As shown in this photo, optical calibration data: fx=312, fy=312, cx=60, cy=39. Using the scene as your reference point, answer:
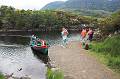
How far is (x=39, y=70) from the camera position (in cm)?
3512

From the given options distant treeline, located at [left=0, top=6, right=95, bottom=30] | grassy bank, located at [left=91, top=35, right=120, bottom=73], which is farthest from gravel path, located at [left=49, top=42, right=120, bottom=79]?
distant treeline, located at [left=0, top=6, right=95, bottom=30]

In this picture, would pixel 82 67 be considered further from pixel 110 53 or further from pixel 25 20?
pixel 25 20

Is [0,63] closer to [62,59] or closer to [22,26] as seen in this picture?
[62,59]

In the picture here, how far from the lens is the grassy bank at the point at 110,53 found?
95.2 ft

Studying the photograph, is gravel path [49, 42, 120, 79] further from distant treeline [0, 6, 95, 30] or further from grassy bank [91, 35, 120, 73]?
distant treeline [0, 6, 95, 30]

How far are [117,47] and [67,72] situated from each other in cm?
775

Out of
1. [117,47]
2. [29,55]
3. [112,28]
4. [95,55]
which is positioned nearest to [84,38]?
[112,28]

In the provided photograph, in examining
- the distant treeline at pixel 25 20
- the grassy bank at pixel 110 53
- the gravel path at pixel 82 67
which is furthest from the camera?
the distant treeline at pixel 25 20

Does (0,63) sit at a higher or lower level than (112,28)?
lower

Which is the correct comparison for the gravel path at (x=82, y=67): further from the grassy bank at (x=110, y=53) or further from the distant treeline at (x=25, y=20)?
the distant treeline at (x=25, y=20)

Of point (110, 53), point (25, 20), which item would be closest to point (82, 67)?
point (110, 53)

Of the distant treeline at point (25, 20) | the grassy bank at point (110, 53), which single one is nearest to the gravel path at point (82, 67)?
the grassy bank at point (110, 53)

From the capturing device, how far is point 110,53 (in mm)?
33531

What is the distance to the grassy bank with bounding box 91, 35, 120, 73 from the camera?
1142 inches
